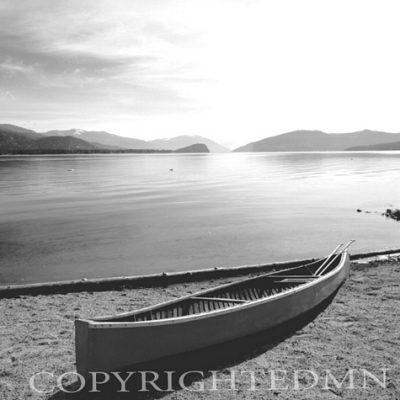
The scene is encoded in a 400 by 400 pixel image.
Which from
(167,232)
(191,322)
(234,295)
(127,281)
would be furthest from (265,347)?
(167,232)

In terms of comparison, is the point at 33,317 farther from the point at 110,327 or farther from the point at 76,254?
the point at 76,254

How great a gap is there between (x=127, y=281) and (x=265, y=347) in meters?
6.03

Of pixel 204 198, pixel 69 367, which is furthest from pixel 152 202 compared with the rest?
pixel 69 367

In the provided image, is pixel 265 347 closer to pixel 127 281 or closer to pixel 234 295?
pixel 234 295

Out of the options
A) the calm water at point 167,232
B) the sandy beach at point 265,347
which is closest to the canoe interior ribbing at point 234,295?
the sandy beach at point 265,347

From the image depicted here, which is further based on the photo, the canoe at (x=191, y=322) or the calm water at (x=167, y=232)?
the calm water at (x=167, y=232)

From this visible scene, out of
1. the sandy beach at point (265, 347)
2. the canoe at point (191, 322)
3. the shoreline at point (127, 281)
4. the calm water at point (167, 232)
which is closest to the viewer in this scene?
the canoe at point (191, 322)

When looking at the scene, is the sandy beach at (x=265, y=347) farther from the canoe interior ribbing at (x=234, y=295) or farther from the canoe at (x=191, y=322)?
the canoe interior ribbing at (x=234, y=295)

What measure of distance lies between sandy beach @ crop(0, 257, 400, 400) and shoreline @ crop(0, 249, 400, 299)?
42 cm

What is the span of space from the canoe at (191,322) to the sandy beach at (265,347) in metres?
0.57

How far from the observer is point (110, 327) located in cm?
676

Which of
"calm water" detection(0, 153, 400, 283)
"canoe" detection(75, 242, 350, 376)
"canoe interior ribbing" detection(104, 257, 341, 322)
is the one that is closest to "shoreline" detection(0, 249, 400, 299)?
"calm water" detection(0, 153, 400, 283)

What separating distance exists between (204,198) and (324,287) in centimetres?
3022

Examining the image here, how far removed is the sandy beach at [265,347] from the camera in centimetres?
700
